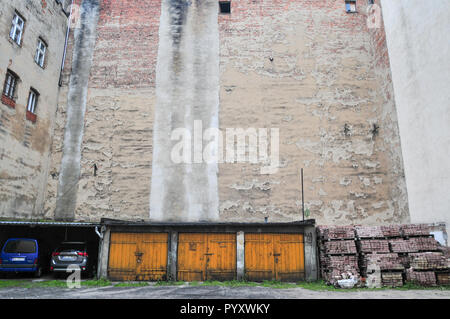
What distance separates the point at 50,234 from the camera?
16859mm

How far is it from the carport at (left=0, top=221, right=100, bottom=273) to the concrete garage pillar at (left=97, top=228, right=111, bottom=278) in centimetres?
59

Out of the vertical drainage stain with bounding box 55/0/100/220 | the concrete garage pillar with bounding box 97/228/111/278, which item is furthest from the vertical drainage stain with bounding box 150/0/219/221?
the vertical drainage stain with bounding box 55/0/100/220

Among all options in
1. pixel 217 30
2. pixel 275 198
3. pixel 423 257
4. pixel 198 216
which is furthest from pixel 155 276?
pixel 217 30

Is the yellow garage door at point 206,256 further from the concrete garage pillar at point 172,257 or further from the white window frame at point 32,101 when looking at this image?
the white window frame at point 32,101

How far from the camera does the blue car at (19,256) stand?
13008 mm

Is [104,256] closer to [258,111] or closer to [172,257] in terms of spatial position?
[172,257]

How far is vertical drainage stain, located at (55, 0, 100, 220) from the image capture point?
59.8 feet

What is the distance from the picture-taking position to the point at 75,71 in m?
20.0

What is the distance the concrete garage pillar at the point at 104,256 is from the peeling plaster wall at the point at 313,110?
5.84m

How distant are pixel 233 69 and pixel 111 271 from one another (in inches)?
479

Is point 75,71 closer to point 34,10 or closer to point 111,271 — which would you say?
point 34,10

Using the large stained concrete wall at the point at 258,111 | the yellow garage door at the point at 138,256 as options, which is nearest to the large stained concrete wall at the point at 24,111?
the large stained concrete wall at the point at 258,111

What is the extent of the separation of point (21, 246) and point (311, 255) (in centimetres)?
1120

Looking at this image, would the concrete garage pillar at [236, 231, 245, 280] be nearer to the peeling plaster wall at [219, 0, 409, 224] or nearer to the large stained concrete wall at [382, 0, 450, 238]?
the peeling plaster wall at [219, 0, 409, 224]
